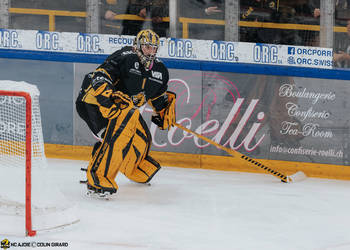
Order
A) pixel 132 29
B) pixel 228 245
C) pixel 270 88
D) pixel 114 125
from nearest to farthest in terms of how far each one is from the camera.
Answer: pixel 228 245, pixel 114 125, pixel 270 88, pixel 132 29

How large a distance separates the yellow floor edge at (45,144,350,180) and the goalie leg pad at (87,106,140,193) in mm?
1311

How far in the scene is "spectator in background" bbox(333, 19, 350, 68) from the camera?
6.41 meters

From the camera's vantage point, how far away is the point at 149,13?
7000 millimetres

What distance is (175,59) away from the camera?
6598 millimetres

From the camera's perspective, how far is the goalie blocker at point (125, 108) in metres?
5.02

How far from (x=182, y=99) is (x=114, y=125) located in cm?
138

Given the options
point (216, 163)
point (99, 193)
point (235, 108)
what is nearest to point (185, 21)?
point (235, 108)

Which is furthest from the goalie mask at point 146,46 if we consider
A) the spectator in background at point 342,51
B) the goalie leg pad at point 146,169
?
the spectator in background at point 342,51

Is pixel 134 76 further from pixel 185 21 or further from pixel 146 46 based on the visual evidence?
pixel 185 21

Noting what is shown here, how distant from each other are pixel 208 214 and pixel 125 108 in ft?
3.04

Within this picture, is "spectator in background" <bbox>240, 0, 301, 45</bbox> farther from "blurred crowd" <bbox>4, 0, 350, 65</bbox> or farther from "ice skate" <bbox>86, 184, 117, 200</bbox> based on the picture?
"ice skate" <bbox>86, 184, 117, 200</bbox>

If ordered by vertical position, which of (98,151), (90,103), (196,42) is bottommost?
(98,151)

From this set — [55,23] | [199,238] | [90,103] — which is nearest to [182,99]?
[90,103]

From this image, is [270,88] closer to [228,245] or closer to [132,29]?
[132,29]
